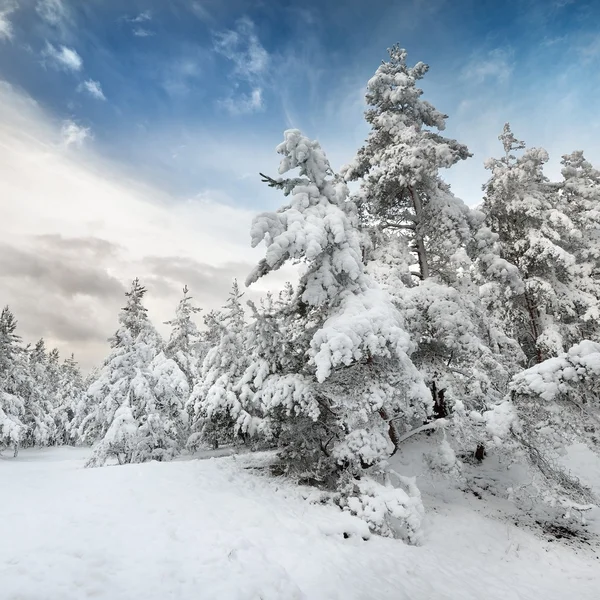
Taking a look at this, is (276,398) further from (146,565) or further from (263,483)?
(146,565)

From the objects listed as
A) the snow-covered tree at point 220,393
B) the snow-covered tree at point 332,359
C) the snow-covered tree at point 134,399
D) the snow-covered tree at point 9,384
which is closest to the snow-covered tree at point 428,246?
the snow-covered tree at point 332,359

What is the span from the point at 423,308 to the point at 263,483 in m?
7.39

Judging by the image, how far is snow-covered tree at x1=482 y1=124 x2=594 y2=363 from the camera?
15500mm

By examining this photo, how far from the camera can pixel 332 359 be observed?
8.40m

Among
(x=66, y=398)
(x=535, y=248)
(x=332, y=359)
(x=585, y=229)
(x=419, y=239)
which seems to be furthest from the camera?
(x=66, y=398)

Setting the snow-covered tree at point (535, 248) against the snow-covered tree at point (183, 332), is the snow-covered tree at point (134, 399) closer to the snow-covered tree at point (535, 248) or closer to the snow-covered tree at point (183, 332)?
the snow-covered tree at point (183, 332)

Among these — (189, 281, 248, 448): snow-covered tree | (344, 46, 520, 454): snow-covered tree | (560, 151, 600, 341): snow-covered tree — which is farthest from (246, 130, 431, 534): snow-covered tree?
(560, 151, 600, 341): snow-covered tree

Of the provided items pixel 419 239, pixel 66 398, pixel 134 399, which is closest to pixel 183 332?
pixel 134 399

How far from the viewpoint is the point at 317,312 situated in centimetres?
1123

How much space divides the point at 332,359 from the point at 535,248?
12.6 m

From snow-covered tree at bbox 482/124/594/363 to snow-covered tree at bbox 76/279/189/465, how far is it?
55.8ft

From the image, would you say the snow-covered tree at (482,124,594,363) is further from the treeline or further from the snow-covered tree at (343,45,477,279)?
the snow-covered tree at (343,45,477,279)

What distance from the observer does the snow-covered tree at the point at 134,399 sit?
17.6 m

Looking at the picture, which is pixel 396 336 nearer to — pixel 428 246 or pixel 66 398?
pixel 428 246
